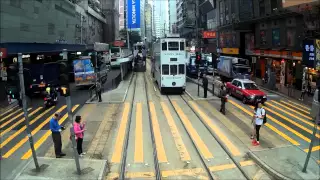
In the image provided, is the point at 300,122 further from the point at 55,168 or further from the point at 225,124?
the point at 55,168

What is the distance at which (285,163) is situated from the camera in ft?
37.0

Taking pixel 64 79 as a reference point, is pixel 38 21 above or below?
above

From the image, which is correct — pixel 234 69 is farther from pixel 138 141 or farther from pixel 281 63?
pixel 138 141

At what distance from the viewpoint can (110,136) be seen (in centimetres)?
1531

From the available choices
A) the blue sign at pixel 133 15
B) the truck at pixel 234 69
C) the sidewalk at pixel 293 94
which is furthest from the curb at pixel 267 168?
the blue sign at pixel 133 15

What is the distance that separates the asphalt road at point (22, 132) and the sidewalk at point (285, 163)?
826cm

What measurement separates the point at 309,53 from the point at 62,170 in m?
24.2

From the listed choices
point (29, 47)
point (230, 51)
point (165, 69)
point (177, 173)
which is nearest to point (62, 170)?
point (177, 173)

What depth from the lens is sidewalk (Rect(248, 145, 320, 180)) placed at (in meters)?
10.3

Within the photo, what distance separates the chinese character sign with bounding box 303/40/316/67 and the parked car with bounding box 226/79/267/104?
605 centimetres

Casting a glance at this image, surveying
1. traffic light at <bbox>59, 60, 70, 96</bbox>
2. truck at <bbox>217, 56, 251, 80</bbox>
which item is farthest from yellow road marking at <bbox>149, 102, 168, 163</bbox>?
truck at <bbox>217, 56, 251, 80</bbox>

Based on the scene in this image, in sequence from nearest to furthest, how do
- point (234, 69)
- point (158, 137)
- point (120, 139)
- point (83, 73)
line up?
point (120, 139) < point (158, 137) < point (83, 73) < point (234, 69)

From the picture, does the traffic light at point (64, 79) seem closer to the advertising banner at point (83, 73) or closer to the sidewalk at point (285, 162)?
the sidewalk at point (285, 162)

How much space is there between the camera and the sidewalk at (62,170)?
33.1 ft
